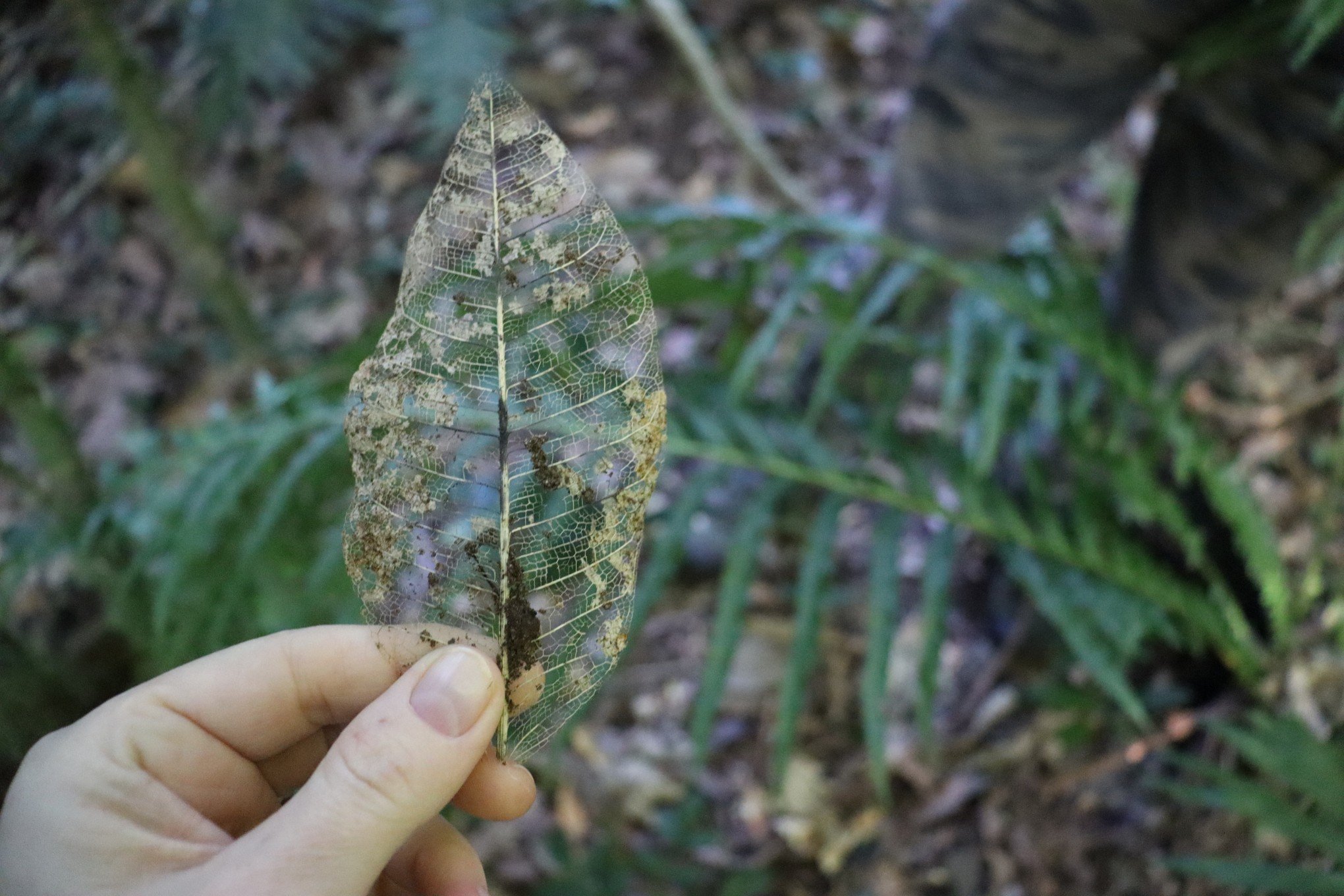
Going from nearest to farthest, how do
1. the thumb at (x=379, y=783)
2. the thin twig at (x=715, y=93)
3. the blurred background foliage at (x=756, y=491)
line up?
the thumb at (x=379, y=783) → the blurred background foliage at (x=756, y=491) → the thin twig at (x=715, y=93)

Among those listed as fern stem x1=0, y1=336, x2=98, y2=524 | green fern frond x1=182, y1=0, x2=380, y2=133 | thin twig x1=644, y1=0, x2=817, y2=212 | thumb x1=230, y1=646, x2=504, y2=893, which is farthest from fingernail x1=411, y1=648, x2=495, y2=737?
thin twig x1=644, y1=0, x2=817, y2=212

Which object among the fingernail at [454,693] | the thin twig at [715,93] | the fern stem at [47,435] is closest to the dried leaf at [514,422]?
the fingernail at [454,693]

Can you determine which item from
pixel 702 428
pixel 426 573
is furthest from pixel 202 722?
pixel 702 428

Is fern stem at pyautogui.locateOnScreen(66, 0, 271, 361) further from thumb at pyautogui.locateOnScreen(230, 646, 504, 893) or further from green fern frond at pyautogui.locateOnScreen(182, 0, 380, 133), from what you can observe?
thumb at pyautogui.locateOnScreen(230, 646, 504, 893)

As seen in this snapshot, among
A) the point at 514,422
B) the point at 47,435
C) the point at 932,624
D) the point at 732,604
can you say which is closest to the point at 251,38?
the point at 47,435

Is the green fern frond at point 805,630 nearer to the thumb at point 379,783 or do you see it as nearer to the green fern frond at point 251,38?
the thumb at point 379,783
